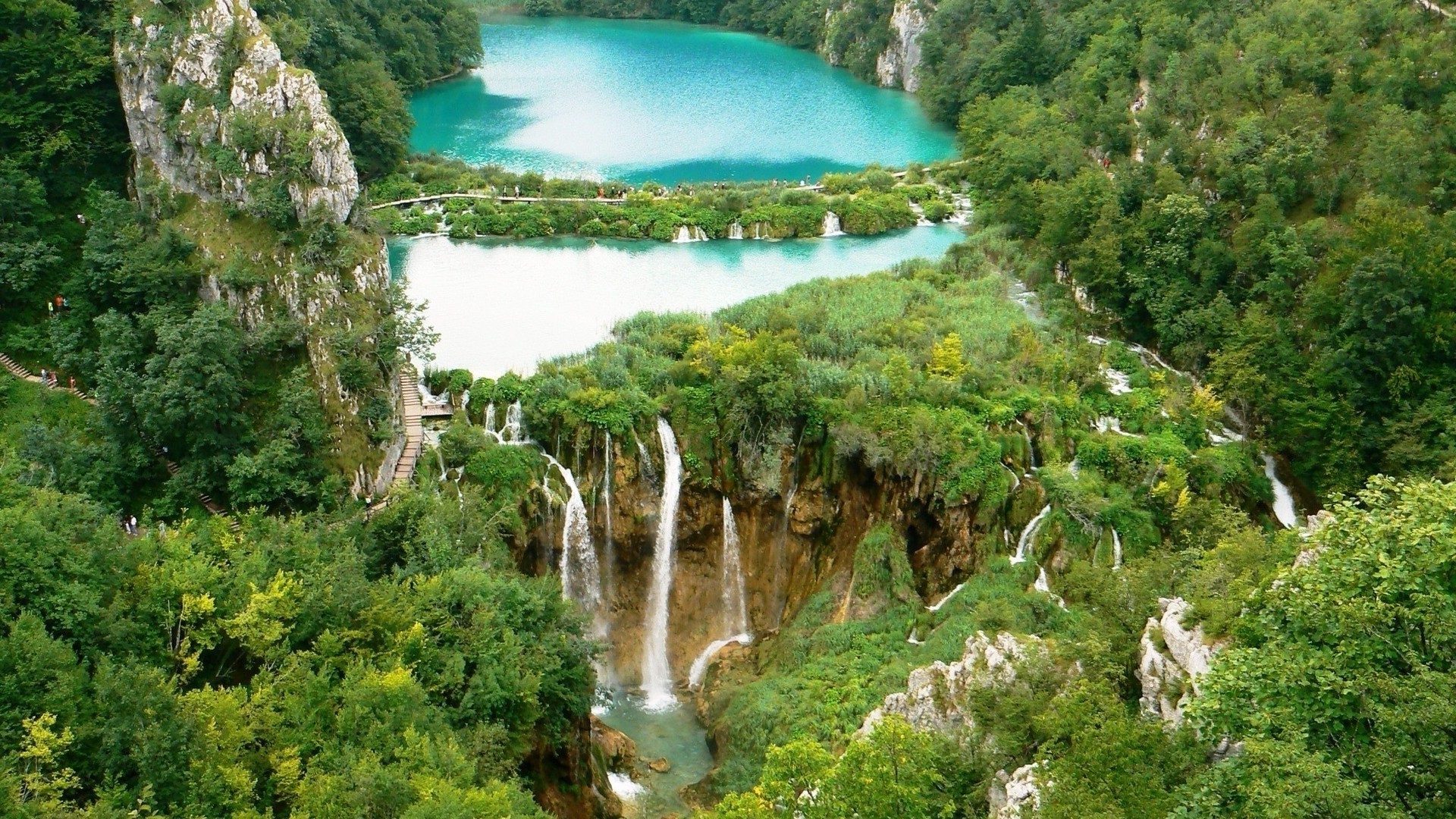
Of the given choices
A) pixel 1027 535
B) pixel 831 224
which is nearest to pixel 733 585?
pixel 1027 535

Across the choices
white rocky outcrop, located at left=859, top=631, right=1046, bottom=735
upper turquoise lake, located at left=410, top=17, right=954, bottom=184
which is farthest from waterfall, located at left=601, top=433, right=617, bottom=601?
upper turquoise lake, located at left=410, top=17, right=954, bottom=184

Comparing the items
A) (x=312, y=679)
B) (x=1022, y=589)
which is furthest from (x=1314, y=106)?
(x=312, y=679)

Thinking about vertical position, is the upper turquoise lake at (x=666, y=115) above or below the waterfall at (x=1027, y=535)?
above

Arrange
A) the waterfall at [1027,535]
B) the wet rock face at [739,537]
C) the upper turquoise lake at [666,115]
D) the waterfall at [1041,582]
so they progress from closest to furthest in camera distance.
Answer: the waterfall at [1041,582]
the waterfall at [1027,535]
the wet rock face at [739,537]
the upper turquoise lake at [666,115]

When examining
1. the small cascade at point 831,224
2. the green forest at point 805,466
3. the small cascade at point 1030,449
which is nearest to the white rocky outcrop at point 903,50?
the green forest at point 805,466

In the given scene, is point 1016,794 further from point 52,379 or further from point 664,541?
point 52,379

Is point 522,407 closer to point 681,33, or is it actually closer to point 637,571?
point 637,571

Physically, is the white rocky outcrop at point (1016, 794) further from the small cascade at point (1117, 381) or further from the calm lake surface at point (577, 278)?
the calm lake surface at point (577, 278)
